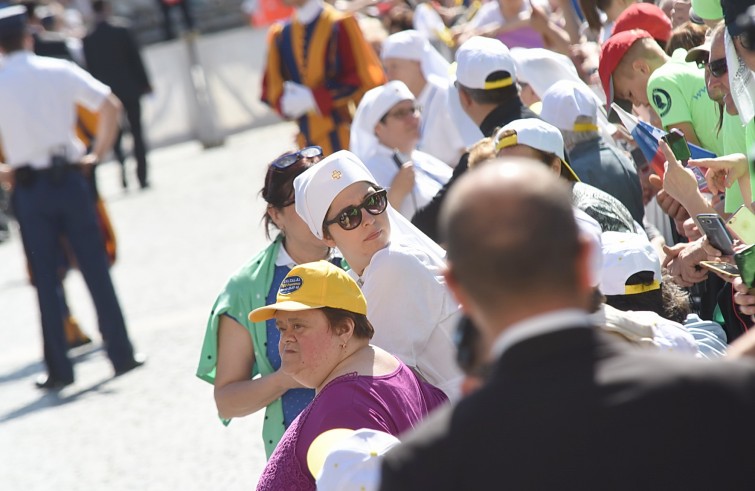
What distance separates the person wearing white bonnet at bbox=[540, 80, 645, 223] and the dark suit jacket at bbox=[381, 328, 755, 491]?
334 cm

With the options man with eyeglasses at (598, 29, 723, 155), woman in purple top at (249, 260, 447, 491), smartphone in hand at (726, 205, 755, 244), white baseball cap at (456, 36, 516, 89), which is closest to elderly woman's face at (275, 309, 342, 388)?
woman in purple top at (249, 260, 447, 491)

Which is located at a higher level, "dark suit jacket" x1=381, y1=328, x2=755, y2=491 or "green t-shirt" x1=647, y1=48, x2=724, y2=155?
"dark suit jacket" x1=381, y1=328, x2=755, y2=491

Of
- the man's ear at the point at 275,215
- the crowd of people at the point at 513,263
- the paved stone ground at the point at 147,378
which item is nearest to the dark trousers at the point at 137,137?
the paved stone ground at the point at 147,378

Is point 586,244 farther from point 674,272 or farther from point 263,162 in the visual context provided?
point 263,162

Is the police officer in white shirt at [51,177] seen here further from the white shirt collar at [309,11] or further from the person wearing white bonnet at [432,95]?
the person wearing white bonnet at [432,95]

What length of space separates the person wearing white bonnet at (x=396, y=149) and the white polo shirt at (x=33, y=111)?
2.78 metres

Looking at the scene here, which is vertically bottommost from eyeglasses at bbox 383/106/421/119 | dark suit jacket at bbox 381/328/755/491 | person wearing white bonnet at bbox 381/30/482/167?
person wearing white bonnet at bbox 381/30/482/167

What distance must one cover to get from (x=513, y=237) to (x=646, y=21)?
428 cm

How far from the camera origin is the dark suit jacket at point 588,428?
5.21 ft

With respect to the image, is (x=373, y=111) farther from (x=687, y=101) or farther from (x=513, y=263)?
(x=513, y=263)

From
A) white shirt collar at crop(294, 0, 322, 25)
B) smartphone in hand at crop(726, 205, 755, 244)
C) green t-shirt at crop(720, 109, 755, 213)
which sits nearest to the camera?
smartphone in hand at crop(726, 205, 755, 244)

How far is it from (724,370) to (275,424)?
2.54m

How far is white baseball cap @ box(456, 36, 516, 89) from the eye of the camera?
548cm

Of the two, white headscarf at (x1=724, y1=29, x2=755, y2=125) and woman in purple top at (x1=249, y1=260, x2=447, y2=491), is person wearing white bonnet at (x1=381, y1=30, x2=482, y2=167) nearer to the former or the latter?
white headscarf at (x1=724, y1=29, x2=755, y2=125)
